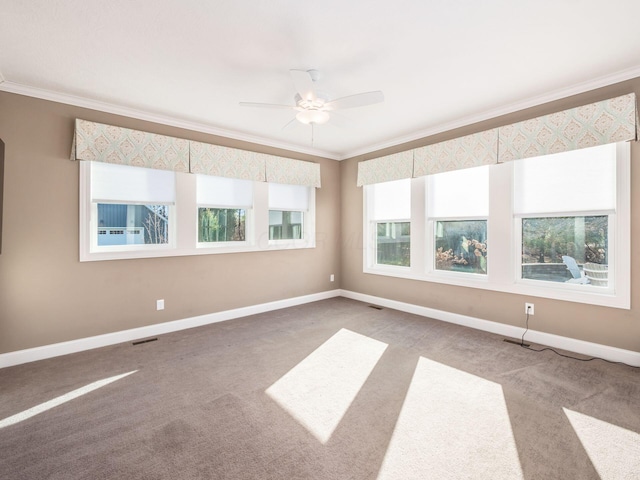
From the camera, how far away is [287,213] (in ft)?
16.7

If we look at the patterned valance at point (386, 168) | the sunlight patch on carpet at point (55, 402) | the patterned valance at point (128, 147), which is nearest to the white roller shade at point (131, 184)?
the patterned valance at point (128, 147)

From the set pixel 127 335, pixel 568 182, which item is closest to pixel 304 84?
pixel 568 182

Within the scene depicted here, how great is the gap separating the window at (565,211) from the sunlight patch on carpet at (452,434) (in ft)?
5.40

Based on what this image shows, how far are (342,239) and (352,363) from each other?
304 cm

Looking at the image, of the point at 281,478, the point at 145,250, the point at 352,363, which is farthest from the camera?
the point at 145,250

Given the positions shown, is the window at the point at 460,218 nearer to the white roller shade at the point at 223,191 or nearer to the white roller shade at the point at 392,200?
the white roller shade at the point at 392,200

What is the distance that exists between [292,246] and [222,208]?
50.2 inches

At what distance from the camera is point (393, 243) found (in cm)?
493

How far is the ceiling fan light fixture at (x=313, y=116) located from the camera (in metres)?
2.78

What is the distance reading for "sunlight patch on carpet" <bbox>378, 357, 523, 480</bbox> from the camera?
1.62m

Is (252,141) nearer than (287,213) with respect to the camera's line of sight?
Yes

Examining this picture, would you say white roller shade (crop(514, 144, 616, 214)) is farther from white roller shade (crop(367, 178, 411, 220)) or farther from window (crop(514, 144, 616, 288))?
white roller shade (crop(367, 178, 411, 220))

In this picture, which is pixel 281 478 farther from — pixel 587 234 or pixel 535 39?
pixel 587 234

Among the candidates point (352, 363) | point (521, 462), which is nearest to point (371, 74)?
point (352, 363)
